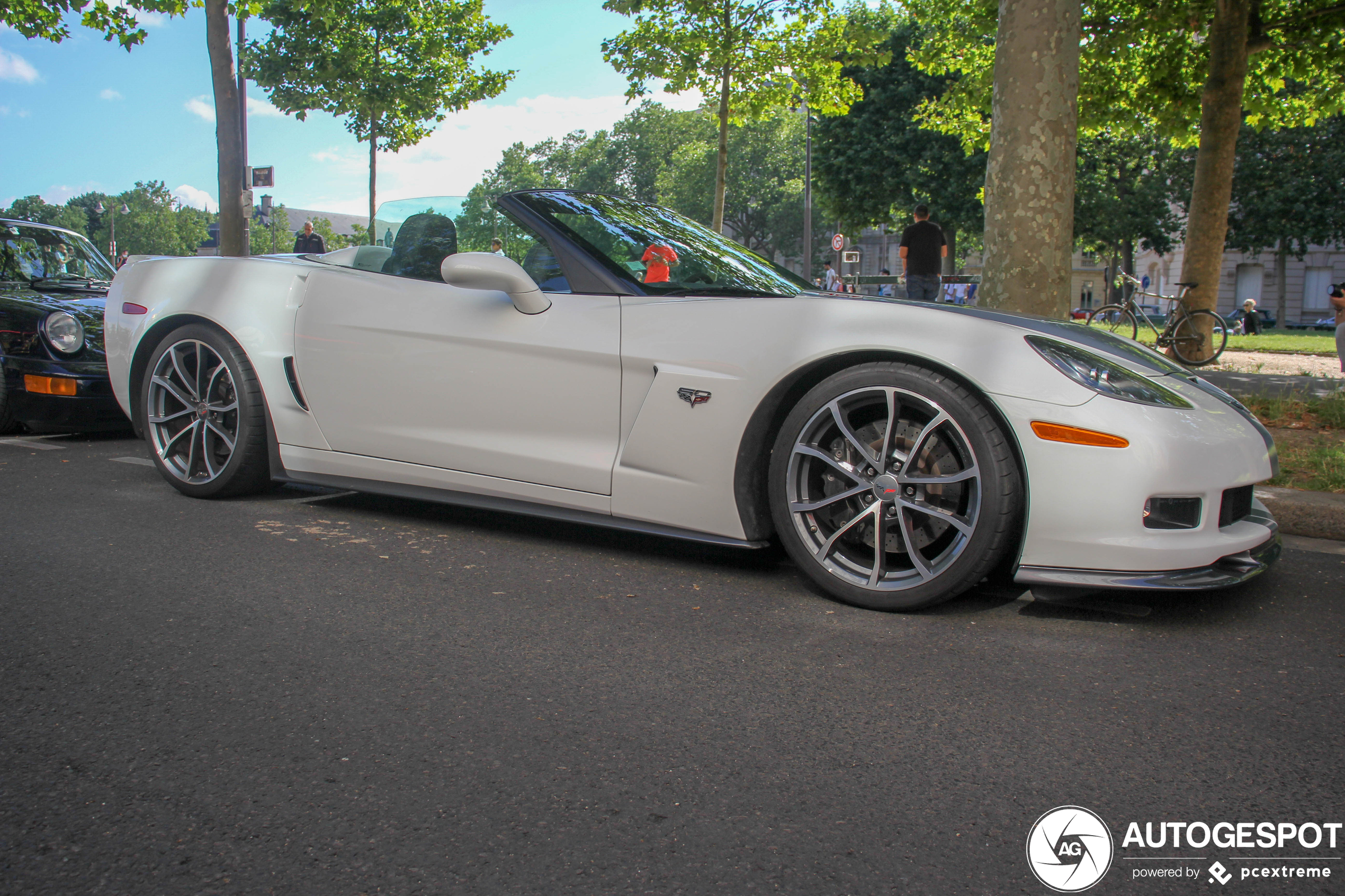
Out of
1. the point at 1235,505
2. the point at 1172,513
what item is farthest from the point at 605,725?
the point at 1235,505

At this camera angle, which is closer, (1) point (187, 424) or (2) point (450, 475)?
(2) point (450, 475)

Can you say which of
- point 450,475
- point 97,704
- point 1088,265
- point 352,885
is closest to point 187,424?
point 450,475

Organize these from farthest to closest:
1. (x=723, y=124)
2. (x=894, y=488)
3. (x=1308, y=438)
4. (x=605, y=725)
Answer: (x=723, y=124), (x=1308, y=438), (x=894, y=488), (x=605, y=725)

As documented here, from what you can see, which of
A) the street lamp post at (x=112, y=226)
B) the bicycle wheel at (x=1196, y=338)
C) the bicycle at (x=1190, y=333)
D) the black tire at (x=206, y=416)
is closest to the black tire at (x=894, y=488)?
the black tire at (x=206, y=416)

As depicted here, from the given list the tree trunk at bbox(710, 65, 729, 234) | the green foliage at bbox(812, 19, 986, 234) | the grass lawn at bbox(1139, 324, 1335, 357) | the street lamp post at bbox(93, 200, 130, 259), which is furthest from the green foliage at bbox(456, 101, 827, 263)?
the tree trunk at bbox(710, 65, 729, 234)

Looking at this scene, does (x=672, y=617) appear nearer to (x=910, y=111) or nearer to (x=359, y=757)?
(x=359, y=757)

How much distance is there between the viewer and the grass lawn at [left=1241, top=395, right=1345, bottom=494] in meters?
4.50

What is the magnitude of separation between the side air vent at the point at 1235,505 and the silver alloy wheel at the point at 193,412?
11.9 feet

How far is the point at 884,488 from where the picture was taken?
2.93 metres

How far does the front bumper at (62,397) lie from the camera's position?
6.16 m

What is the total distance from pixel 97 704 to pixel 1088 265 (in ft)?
247

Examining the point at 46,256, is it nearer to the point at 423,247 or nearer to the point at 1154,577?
the point at 423,247

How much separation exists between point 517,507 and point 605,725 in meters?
1.50

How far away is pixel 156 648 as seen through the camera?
2.60 meters
